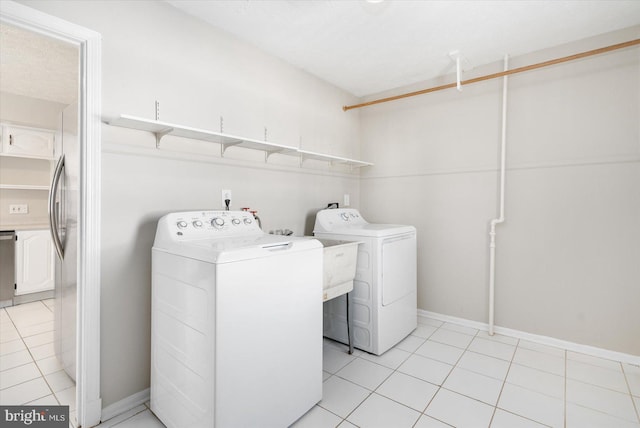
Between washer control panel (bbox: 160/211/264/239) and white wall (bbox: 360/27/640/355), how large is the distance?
6.08 ft

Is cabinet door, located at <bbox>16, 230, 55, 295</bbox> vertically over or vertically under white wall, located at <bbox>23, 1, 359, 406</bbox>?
under

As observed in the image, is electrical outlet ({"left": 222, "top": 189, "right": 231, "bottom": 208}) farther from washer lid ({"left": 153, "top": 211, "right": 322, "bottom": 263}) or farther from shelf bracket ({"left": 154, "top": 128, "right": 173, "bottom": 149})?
Result: shelf bracket ({"left": 154, "top": 128, "right": 173, "bottom": 149})

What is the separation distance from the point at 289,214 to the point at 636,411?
256cm

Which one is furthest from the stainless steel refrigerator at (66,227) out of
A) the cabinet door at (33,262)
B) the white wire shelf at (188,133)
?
the cabinet door at (33,262)

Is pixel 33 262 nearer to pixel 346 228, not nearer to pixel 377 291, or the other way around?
pixel 346 228

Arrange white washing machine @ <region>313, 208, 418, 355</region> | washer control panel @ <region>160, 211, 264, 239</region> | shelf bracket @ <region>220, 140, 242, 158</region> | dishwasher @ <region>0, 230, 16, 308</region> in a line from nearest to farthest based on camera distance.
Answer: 1. washer control panel @ <region>160, 211, 264, 239</region>
2. shelf bracket @ <region>220, 140, 242, 158</region>
3. white washing machine @ <region>313, 208, 418, 355</region>
4. dishwasher @ <region>0, 230, 16, 308</region>

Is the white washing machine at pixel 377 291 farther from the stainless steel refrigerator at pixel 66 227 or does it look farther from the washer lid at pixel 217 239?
the stainless steel refrigerator at pixel 66 227

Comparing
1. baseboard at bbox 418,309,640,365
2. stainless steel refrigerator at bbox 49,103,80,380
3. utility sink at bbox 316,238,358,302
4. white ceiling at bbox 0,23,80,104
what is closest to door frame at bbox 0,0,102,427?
stainless steel refrigerator at bbox 49,103,80,380

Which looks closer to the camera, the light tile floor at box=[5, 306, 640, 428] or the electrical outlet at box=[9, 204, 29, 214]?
the light tile floor at box=[5, 306, 640, 428]

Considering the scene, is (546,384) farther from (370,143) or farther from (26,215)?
(26,215)

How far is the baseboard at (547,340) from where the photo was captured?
2234 mm

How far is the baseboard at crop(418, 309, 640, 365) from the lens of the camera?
223cm

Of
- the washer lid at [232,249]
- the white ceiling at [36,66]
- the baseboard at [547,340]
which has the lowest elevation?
the baseboard at [547,340]

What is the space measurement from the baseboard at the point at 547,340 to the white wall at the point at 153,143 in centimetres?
189
